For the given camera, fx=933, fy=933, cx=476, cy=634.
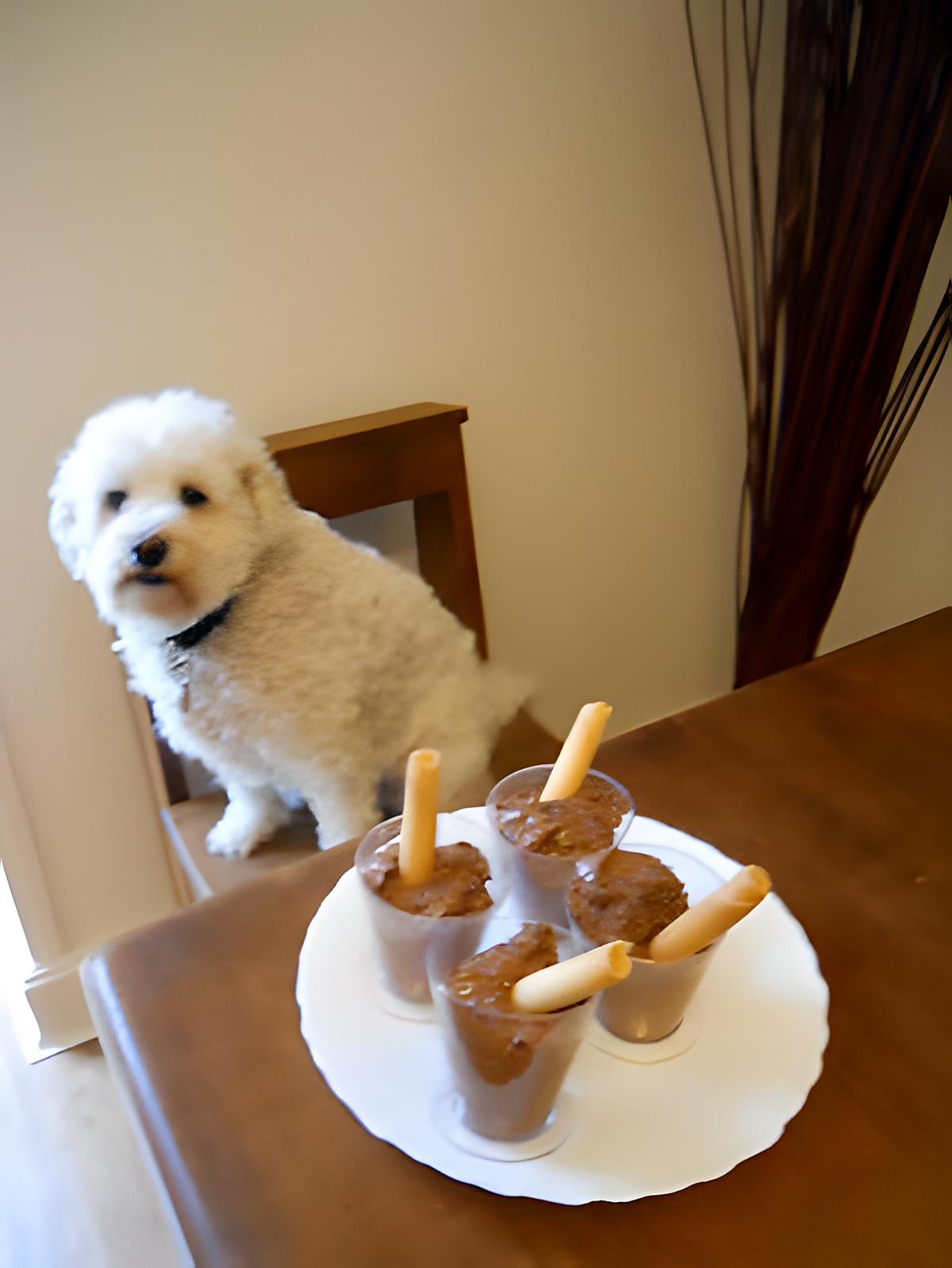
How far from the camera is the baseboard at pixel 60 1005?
1442 mm

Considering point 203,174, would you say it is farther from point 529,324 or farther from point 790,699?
point 790,699

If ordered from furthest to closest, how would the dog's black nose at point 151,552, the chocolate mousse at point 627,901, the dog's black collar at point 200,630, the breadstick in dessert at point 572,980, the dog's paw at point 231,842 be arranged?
1. the dog's paw at point 231,842
2. the dog's black collar at point 200,630
3. the dog's black nose at point 151,552
4. the chocolate mousse at point 627,901
5. the breadstick in dessert at point 572,980

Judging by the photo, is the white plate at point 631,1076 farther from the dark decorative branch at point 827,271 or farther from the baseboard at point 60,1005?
the dark decorative branch at point 827,271

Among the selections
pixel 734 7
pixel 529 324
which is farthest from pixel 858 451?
pixel 734 7

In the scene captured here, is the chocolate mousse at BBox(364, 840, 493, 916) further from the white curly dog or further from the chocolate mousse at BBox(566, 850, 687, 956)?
the white curly dog

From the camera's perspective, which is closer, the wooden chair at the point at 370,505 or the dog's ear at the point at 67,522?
the dog's ear at the point at 67,522

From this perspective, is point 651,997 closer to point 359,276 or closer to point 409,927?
point 409,927

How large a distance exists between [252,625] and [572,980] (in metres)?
0.69

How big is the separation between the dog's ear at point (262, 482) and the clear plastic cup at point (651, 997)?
2.07 ft

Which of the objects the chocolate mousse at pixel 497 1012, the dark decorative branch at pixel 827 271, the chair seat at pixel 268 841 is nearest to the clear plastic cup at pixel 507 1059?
the chocolate mousse at pixel 497 1012

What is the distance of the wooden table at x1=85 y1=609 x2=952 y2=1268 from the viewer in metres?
0.51

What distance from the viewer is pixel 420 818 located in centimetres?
61

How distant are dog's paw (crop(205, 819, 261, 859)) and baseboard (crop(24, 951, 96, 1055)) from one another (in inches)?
17.5

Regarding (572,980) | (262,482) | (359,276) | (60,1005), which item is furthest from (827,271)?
(60,1005)
